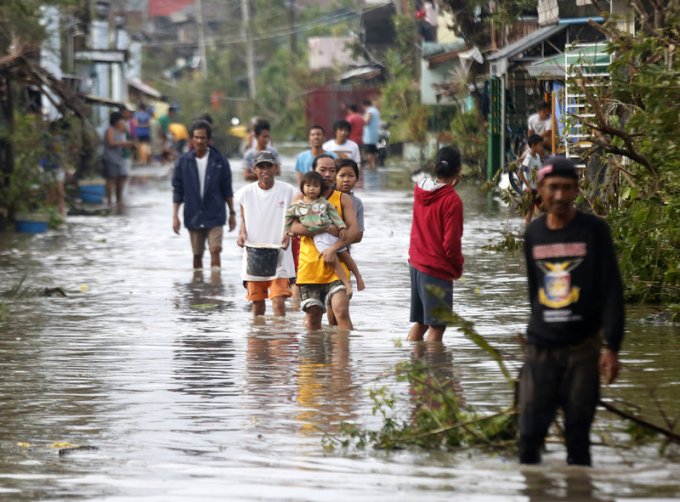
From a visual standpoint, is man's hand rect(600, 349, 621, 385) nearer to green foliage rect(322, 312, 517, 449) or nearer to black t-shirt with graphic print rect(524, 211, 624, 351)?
black t-shirt with graphic print rect(524, 211, 624, 351)

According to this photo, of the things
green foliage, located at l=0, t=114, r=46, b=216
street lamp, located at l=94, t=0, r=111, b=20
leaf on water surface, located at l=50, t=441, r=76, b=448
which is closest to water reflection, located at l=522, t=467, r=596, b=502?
leaf on water surface, located at l=50, t=441, r=76, b=448

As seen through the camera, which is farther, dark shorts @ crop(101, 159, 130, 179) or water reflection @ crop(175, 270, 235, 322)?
dark shorts @ crop(101, 159, 130, 179)

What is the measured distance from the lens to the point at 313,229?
1197 centimetres

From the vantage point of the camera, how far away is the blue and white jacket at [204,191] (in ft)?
55.9

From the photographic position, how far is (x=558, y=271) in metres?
7.06

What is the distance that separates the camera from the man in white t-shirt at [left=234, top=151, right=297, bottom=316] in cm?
1327

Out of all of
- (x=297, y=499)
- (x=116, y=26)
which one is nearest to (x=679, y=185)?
(x=297, y=499)

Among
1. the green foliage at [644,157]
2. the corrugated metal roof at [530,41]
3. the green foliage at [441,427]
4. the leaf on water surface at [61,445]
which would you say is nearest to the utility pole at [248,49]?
the corrugated metal roof at [530,41]

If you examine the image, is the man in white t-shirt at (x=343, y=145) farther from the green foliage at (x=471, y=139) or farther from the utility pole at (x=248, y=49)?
the utility pole at (x=248, y=49)

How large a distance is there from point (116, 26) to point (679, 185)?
43.5 metres

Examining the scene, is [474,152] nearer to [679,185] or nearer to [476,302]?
[476,302]

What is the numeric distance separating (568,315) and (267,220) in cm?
657

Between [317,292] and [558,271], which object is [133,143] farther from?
[558,271]

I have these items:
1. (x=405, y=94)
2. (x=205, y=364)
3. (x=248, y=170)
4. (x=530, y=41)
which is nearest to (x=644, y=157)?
(x=205, y=364)
